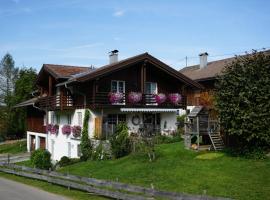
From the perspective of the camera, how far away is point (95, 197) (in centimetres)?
1898

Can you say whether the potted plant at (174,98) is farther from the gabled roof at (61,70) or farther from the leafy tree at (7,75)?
the leafy tree at (7,75)

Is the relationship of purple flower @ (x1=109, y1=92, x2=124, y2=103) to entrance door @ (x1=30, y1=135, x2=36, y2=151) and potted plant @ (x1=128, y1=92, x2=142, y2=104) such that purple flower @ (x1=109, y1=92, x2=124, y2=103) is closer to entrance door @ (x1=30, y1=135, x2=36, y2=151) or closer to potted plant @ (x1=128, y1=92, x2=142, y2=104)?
potted plant @ (x1=128, y1=92, x2=142, y2=104)

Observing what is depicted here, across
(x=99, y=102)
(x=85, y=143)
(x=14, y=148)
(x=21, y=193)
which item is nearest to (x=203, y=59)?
(x=99, y=102)

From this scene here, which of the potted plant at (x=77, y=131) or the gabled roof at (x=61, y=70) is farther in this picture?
the gabled roof at (x=61, y=70)

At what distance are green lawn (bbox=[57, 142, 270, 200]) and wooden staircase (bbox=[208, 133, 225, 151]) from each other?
1.68 metres

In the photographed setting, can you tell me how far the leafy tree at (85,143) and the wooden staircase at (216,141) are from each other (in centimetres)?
973

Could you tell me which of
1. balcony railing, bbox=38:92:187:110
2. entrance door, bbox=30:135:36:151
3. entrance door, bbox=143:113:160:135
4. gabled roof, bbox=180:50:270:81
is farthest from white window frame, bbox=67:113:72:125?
gabled roof, bbox=180:50:270:81

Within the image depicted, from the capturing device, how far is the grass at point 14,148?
5151 cm

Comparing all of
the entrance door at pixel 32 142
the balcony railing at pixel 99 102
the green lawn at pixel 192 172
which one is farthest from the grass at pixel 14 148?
the green lawn at pixel 192 172

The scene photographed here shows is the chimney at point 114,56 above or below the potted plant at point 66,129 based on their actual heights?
above

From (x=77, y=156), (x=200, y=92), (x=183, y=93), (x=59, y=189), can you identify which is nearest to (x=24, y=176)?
(x=59, y=189)

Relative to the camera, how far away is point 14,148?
54.0m

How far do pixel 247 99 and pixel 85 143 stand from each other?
14.5 m

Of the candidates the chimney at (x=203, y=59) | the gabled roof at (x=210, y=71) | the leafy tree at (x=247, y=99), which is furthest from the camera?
the chimney at (x=203, y=59)
